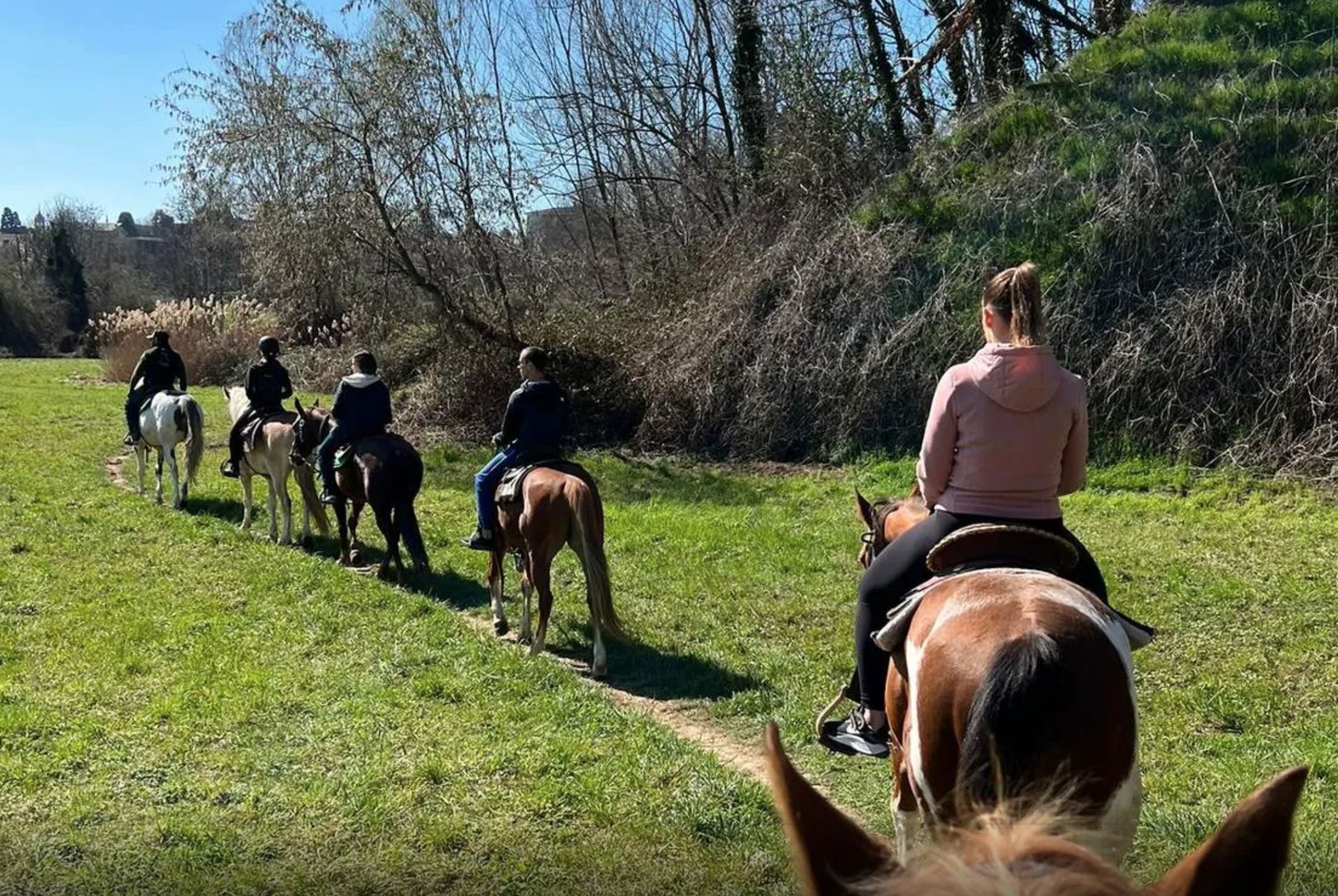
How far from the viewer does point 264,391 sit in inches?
471

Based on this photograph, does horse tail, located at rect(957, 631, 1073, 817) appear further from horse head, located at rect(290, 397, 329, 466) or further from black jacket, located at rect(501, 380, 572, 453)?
horse head, located at rect(290, 397, 329, 466)

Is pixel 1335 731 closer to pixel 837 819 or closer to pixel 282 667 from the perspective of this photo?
pixel 837 819

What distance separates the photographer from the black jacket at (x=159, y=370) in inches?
543

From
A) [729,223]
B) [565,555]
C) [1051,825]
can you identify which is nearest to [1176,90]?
[729,223]

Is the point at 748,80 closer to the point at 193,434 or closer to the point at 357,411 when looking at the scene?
the point at 193,434

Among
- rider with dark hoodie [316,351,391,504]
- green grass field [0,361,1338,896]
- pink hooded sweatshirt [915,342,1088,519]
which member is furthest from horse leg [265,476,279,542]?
pink hooded sweatshirt [915,342,1088,519]

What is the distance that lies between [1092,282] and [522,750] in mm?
10893

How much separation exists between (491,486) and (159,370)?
7.98m

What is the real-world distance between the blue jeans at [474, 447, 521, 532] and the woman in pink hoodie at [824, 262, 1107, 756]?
4.94 m

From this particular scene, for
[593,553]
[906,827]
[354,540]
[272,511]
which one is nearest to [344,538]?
[354,540]

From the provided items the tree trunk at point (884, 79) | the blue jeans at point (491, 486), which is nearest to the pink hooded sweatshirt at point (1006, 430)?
the blue jeans at point (491, 486)

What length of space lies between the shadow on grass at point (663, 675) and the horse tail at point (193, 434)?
7.47 meters

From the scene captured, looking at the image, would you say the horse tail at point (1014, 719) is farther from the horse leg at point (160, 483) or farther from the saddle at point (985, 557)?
the horse leg at point (160, 483)

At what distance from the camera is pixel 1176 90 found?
14656 mm
